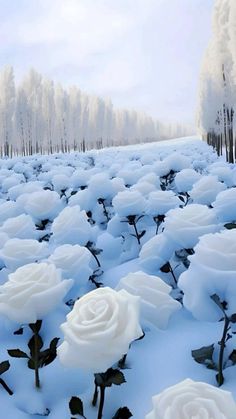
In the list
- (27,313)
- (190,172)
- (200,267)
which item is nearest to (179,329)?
(200,267)

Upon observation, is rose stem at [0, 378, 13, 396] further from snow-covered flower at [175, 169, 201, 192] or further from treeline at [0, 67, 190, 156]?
treeline at [0, 67, 190, 156]

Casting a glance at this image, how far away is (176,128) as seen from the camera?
126625mm

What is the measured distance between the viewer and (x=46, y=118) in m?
51.4

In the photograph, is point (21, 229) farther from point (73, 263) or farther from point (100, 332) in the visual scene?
point (100, 332)

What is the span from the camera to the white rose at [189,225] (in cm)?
164

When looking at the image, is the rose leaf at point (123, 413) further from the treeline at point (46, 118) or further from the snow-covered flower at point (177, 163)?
the treeline at point (46, 118)

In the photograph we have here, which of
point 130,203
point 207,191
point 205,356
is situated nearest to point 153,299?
point 205,356

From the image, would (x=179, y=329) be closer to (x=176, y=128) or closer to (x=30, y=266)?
(x=30, y=266)

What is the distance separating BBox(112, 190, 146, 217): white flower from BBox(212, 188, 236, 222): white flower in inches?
19.8

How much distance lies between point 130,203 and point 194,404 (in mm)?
1588

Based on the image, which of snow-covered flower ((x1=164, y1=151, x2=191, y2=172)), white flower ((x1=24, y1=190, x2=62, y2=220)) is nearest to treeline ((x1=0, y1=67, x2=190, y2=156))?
snow-covered flower ((x1=164, y1=151, x2=191, y2=172))

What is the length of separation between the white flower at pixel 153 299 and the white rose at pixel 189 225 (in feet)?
0.91

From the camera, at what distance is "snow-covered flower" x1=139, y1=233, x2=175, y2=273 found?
5.97ft

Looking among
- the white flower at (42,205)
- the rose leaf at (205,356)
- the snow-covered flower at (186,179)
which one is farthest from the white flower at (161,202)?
the rose leaf at (205,356)
